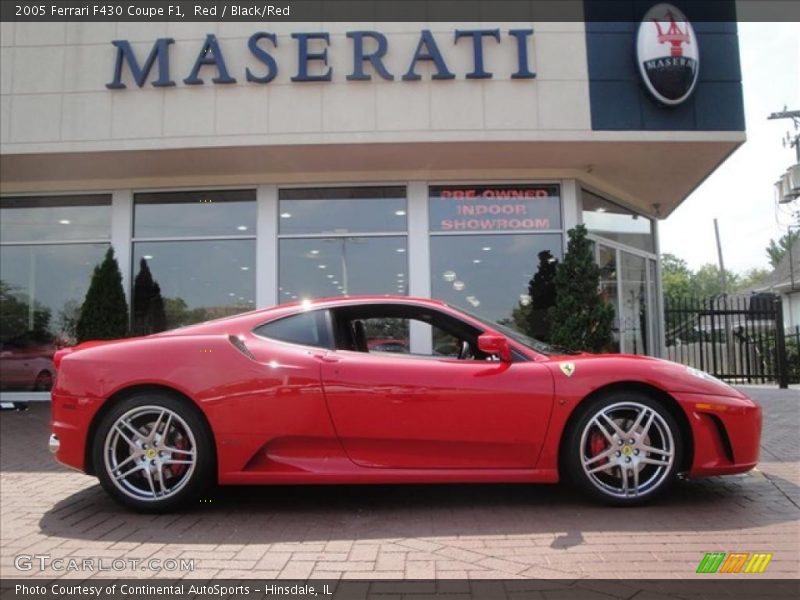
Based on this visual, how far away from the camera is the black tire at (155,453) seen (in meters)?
3.68

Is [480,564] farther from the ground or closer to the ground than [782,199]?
closer to the ground

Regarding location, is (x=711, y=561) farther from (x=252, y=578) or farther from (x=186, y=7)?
(x=186, y=7)

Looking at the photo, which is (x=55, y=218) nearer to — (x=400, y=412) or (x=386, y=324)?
(x=386, y=324)

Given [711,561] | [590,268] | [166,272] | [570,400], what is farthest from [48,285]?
[711,561]

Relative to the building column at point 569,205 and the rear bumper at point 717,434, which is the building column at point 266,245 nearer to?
the building column at point 569,205

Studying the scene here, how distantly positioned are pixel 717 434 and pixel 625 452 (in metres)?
0.59

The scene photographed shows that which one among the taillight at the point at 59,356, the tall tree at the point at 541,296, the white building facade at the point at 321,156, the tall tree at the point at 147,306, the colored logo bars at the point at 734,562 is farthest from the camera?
the tall tree at the point at 147,306

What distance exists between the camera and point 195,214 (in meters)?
9.54

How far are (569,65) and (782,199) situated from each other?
206 inches

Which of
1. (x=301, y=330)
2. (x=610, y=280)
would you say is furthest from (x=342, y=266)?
(x=301, y=330)

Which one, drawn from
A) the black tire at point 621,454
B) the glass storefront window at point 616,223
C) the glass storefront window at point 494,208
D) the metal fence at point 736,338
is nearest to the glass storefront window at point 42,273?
the glass storefront window at point 494,208

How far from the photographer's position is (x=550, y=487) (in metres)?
4.18

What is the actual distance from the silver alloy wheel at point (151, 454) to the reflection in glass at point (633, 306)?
27.0 feet

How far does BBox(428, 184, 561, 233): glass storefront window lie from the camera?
9273 mm
